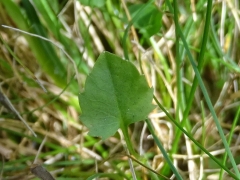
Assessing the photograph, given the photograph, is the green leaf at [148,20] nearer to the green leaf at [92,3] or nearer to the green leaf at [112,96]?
the green leaf at [92,3]

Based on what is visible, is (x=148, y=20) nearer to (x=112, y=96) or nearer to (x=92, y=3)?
(x=92, y=3)

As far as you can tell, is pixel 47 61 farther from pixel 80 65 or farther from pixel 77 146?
pixel 77 146

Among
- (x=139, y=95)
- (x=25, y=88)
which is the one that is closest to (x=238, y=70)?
(x=139, y=95)

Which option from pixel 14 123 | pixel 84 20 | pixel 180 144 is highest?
pixel 84 20

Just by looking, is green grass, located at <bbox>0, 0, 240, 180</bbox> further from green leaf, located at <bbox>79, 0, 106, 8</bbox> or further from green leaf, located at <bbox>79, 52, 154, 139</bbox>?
green leaf, located at <bbox>79, 52, 154, 139</bbox>

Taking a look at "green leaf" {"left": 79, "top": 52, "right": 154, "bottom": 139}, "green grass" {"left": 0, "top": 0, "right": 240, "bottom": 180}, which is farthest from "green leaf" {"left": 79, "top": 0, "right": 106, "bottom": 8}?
"green leaf" {"left": 79, "top": 52, "right": 154, "bottom": 139}

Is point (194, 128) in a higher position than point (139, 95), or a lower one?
lower

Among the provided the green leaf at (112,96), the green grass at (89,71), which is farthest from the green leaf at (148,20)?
the green leaf at (112,96)

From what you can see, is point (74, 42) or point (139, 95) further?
point (74, 42)
